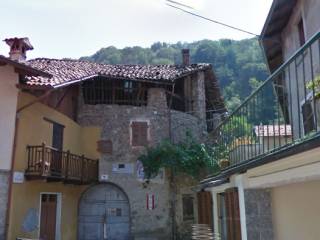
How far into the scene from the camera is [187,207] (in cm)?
2056

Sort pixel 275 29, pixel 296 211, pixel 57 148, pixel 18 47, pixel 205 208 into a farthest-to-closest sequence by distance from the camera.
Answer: pixel 57 148 → pixel 18 47 → pixel 205 208 → pixel 275 29 → pixel 296 211

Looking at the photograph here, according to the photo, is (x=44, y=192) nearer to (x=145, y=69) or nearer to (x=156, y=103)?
(x=156, y=103)

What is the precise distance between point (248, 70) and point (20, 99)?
75.2ft

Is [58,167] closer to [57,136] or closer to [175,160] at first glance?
[57,136]

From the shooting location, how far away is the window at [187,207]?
2039 cm

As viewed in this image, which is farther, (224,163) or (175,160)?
(175,160)

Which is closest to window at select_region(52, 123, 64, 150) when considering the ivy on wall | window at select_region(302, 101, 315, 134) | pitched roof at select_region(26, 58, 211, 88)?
pitched roof at select_region(26, 58, 211, 88)

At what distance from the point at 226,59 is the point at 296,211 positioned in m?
32.5

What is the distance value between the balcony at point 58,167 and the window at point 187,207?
4.51 metres

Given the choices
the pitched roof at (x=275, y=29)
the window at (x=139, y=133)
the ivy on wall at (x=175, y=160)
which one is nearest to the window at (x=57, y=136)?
the window at (x=139, y=133)

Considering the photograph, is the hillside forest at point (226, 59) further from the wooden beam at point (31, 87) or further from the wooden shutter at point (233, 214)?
the wooden shutter at point (233, 214)

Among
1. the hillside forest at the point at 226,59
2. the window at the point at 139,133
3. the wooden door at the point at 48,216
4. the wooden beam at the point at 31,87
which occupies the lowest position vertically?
the wooden door at the point at 48,216

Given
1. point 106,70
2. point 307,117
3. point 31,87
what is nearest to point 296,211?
point 307,117

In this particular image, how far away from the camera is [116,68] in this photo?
22312mm
